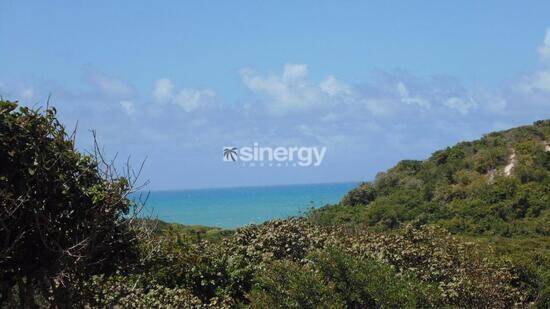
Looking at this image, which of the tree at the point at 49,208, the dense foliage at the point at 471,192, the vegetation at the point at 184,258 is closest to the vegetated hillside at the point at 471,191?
the dense foliage at the point at 471,192

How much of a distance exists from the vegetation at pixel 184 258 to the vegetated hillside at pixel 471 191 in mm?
11913

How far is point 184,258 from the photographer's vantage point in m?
13.0

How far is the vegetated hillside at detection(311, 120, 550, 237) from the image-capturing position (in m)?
39.2

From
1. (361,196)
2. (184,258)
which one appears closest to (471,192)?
(361,196)

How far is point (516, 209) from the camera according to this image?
4003 cm

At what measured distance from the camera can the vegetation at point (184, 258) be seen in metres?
7.17

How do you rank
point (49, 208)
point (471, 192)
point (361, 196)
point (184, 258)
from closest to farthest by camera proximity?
point (49, 208) → point (184, 258) → point (471, 192) → point (361, 196)

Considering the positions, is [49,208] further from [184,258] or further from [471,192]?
[471,192]

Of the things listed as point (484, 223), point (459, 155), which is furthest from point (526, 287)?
point (459, 155)

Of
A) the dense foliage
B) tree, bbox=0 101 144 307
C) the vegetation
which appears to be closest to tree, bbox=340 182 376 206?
the dense foliage

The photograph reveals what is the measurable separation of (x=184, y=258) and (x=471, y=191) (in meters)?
33.9

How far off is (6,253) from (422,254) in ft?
29.3

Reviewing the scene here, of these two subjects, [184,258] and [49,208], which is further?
[184,258]

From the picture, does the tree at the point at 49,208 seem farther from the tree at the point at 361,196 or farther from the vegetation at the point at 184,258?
the tree at the point at 361,196
